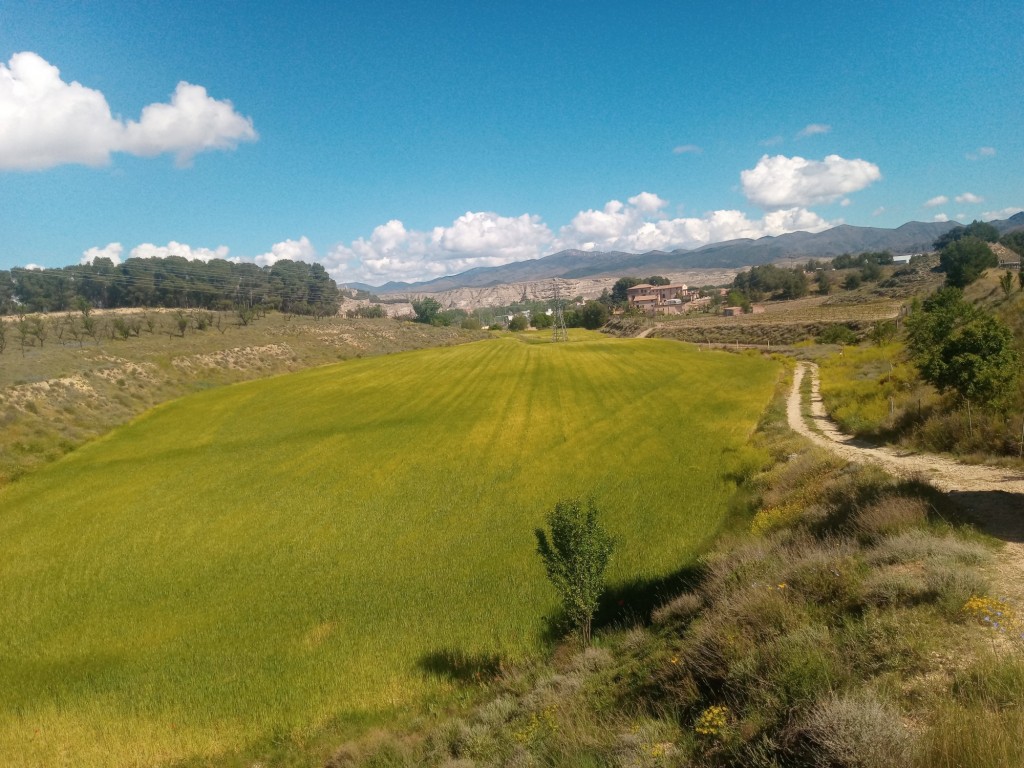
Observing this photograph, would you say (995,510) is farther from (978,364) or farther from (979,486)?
(978,364)

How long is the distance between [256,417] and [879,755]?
147ft

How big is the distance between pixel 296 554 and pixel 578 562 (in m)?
11.3

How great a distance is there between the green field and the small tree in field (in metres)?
1.59

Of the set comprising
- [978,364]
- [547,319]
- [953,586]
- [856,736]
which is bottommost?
[953,586]

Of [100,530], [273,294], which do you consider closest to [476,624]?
[100,530]

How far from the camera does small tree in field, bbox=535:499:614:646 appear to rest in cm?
1223

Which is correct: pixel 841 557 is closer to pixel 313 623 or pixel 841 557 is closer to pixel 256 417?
pixel 313 623

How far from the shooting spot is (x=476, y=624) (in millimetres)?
13539

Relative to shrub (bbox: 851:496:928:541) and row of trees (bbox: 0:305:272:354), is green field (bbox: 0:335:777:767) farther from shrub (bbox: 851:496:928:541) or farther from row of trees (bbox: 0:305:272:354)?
row of trees (bbox: 0:305:272:354)

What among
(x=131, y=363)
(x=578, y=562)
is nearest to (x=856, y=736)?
(x=578, y=562)

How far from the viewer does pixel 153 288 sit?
128125mm

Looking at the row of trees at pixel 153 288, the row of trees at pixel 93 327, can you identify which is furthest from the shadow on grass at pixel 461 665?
the row of trees at pixel 153 288

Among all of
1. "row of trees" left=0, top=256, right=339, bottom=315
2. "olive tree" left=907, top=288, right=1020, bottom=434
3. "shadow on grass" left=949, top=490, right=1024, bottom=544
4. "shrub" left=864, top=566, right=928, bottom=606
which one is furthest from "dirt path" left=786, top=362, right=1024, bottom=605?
"row of trees" left=0, top=256, right=339, bottom=315

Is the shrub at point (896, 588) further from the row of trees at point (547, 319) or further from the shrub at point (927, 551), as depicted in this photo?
the row of trees at point (547, 319)
